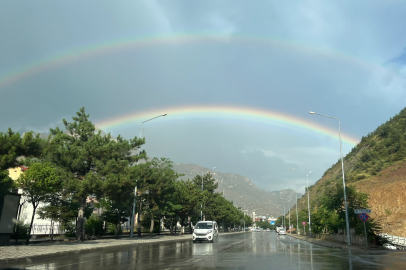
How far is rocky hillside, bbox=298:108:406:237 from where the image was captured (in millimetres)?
59763

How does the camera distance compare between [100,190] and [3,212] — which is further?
[100,190]

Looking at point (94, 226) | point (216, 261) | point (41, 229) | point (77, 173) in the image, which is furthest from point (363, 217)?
point (41, 229)

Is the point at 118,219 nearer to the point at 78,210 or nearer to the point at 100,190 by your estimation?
the point at 78,210

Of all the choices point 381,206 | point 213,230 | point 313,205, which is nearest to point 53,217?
point 213,230

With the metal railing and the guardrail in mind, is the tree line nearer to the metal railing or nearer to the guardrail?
the metal railing

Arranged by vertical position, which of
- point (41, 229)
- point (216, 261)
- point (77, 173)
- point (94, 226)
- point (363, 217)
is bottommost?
point (216, 261)

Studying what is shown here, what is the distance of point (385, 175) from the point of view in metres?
79.2

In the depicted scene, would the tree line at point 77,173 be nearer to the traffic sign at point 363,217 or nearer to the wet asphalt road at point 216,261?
the wet asphalt road at point 216,261

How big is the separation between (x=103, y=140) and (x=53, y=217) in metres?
8.53

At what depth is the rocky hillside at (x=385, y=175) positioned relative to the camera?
196 ft

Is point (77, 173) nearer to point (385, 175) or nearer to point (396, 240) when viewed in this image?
point (396, 240)

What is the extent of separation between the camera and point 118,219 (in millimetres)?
40344

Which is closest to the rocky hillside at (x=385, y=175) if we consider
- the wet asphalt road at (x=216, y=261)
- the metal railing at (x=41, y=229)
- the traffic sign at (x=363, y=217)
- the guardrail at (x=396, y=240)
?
the guardrail at (x=396, y=240)

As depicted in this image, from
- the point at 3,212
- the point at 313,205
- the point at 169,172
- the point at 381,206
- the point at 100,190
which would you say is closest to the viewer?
the point at 3,212
